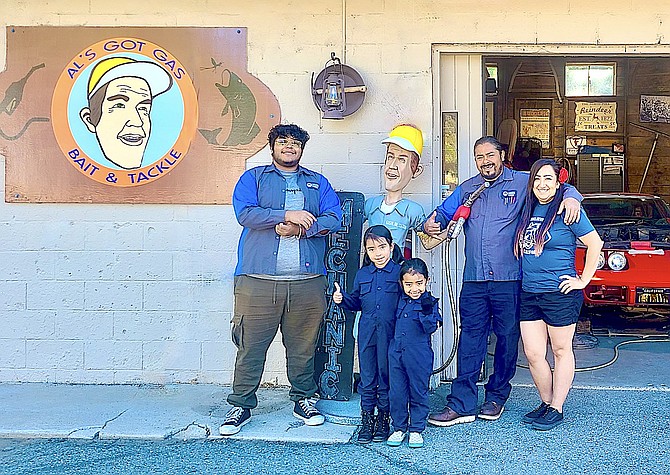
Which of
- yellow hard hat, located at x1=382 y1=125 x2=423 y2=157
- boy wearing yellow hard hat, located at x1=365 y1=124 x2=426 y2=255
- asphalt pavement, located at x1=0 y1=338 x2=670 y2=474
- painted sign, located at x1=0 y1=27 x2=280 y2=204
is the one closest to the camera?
asphalt pavement, located at x1=0 y1=338 x2=670 y2=474

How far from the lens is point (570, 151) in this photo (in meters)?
13.2

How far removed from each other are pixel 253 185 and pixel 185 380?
1.80m

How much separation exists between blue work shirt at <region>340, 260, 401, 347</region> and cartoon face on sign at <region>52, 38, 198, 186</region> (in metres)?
1.86

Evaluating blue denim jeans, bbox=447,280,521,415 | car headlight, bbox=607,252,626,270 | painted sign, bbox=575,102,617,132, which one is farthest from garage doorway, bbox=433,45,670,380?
blue denim jeans, bbox=447,280,521,415

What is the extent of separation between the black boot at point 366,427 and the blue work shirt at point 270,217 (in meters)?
0.89

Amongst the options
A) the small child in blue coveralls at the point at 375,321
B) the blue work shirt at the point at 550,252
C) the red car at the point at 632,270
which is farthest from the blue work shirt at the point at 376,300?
the red car at the point at 632,270

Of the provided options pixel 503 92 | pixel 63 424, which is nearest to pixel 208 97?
pixel 63 424

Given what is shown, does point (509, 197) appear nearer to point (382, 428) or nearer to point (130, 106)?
point (382, 428)

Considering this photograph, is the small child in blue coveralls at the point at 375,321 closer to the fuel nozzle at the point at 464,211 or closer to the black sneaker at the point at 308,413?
the black sneaker at the point at 308,413

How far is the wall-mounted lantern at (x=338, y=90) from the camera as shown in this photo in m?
5.45

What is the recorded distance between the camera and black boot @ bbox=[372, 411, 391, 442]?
4.47 metres

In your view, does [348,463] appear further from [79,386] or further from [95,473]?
[79,386]

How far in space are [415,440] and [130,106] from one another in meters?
3.07

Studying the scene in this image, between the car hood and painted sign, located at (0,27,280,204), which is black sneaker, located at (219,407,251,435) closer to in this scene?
painted sign, located at (0,27,280,204)
